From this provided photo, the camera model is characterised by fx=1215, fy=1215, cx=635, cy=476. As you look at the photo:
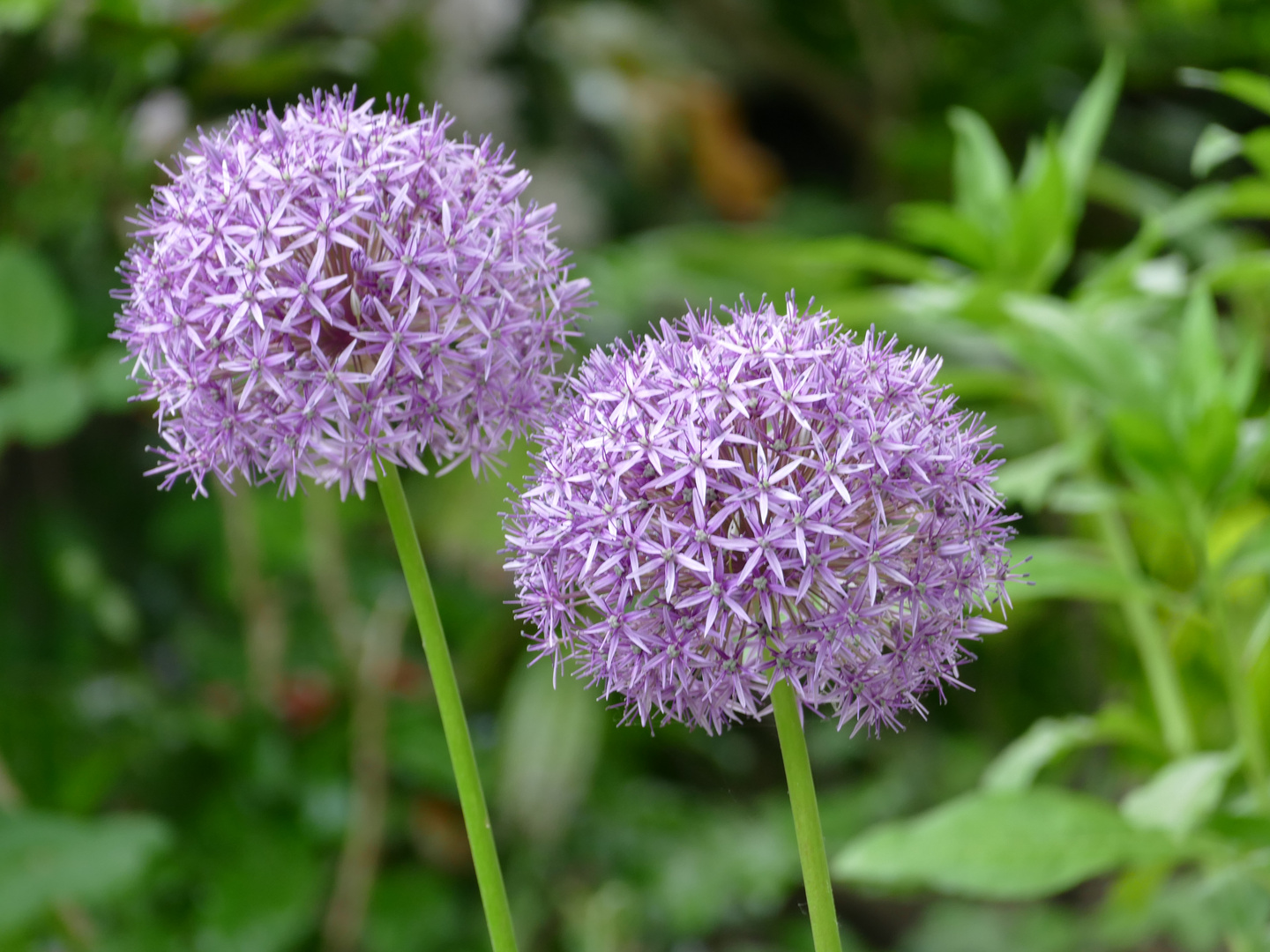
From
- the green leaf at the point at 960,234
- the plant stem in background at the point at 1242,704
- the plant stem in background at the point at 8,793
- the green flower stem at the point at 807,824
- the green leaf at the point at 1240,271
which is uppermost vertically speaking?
the green leaf at the point at 960,234

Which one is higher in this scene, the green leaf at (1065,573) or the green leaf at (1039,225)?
the green leaf at (1039,225)

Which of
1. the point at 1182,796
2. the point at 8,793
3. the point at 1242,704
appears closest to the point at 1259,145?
the point at 1242,704

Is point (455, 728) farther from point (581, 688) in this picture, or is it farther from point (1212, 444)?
point (581, 688)

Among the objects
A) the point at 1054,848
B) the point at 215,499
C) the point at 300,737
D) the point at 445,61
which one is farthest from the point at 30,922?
the point at 445,61

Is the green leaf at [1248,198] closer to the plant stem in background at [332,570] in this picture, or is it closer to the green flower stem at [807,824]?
the green flower stem at [807,824]

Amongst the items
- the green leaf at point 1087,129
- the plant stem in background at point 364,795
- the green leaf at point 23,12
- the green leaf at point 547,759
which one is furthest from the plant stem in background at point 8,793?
the green leaf at point 1087,129

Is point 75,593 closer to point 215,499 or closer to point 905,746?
point 215,499

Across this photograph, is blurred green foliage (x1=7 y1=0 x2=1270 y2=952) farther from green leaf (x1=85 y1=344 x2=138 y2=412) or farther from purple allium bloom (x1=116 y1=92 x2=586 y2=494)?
purple allium bloom (x1=116 y1=92 x2=586 y2=494)
